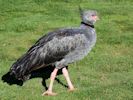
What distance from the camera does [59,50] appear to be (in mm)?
12539

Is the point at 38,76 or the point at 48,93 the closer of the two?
the point at 48,93

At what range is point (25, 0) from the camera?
1029 inches

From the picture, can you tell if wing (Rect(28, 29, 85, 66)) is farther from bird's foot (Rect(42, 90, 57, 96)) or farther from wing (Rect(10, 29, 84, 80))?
bird's foot (Rect(42, 90, 57, 96))

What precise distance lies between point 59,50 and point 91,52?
4917 millimetres

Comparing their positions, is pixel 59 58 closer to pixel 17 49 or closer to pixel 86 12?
pixel 86 12

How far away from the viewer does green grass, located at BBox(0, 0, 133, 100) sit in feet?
41.8

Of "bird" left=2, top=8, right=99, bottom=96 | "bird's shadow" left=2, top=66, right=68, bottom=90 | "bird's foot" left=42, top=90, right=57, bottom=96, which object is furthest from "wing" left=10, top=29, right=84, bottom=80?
"bird's shadow" left=2, top=66, right=68, bottom=90

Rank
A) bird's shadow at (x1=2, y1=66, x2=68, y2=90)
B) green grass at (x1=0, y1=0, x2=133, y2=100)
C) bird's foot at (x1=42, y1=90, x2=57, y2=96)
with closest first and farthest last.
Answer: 1. bird's foot at (x1=42, y1=90, x2=57, y2=96)
2. green grass at (x1=0, y1=0, x2=133, y2=100)
3. bird's shadow at (x1=2, y1=66, x2=68, y2=90)

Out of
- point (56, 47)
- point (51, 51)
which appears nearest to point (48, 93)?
point (51, 51)

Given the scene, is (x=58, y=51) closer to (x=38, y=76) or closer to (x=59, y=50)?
(x=59, y=50)

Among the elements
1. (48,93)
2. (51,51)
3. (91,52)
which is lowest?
(91,52)

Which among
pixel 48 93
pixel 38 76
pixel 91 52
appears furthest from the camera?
pixel 91 52

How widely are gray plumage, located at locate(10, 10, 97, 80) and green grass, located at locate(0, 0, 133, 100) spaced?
2.32 feet

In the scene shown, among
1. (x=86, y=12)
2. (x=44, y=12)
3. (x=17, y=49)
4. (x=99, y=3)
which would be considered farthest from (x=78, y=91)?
(x=99, y=3)
